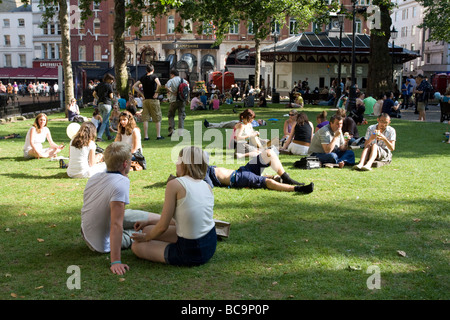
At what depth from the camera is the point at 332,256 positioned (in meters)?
5.23

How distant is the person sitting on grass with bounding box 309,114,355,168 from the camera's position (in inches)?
394

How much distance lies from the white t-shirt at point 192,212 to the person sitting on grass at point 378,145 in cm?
590

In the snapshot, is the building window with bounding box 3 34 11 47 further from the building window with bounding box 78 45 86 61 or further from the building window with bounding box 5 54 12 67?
the building window with bounding box 78 45 86 61

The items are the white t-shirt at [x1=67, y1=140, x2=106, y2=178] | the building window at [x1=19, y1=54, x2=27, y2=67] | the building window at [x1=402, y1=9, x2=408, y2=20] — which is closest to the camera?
the white t-shirt at [x1=67, y1=140, x2=106, y2=178]

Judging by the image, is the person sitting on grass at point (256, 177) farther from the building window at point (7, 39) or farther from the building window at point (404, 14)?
the building window at point (404, 14)

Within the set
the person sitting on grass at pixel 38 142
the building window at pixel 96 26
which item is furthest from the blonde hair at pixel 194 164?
the building window at pixel 96 26

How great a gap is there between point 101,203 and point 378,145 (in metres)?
7.19

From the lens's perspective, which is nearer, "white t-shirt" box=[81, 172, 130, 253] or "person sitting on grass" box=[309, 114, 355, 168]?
"white t-shirt" box=[81, 172, 130, 253]

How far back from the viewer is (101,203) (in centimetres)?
502

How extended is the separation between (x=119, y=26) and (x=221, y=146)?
1524 cm

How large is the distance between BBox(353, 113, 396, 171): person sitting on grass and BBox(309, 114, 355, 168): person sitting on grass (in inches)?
14.2

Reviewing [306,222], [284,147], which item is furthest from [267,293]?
[284,147]

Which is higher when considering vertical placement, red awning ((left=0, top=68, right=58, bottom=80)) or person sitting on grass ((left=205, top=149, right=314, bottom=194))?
red awning ((left=0, top=68, right=58, bottom=80))

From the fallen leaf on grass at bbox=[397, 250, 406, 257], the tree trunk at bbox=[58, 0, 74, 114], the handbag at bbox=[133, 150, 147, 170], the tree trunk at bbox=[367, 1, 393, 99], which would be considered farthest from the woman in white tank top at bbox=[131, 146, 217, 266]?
the tree trunk at bbox=[367, 1, 393, 99]
